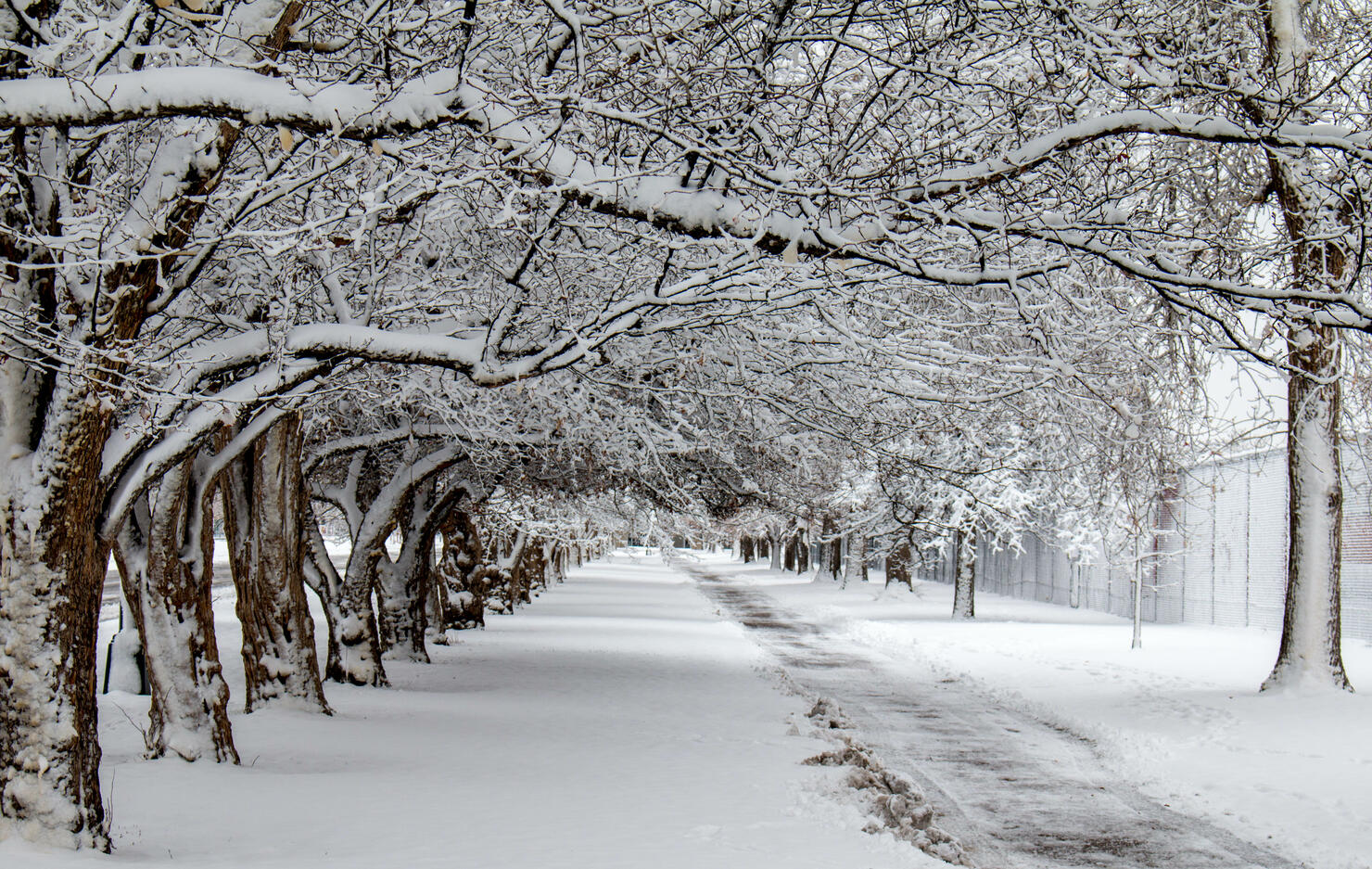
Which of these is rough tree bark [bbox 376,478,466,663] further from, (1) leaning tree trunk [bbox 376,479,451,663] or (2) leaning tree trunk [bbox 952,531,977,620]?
(2) leaning tree trunk [bbox 952,531,977,620]

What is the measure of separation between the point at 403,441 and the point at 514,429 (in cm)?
385

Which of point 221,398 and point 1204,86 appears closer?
point 1204,86

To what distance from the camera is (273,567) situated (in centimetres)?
1257

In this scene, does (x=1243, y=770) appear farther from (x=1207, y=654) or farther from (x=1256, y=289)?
(x=1207, y=654)

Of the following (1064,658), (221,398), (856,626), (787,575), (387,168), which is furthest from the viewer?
(787,575)

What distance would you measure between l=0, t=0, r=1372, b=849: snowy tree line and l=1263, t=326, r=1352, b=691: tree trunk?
1494mm

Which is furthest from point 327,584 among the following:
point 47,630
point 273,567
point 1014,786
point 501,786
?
point 47,630

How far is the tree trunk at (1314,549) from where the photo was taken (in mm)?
15266

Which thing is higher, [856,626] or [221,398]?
[221,398]

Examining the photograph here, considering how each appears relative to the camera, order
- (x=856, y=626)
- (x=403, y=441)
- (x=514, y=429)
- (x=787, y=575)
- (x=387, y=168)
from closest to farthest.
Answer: (x=387, y=168), (x=514, y=429), (x=403, y=441), (x=856, y=626), (x=787, y=575)

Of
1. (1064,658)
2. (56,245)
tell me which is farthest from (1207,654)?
(56,245)

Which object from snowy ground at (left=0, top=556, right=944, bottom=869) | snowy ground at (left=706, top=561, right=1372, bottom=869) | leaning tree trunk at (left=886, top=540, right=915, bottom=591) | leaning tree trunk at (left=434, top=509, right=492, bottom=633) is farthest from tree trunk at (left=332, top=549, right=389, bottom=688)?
leaning tree trunk at (left=886, top=540, right=915, bottom=591)

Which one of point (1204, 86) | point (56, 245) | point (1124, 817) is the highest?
point (1204, 86)

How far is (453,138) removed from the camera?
7.39 metres
